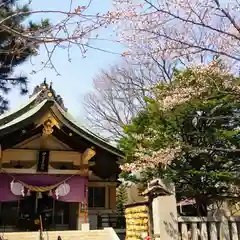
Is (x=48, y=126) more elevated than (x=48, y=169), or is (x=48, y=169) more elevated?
(x=48, y=126)

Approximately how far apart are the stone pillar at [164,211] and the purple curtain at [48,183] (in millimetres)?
6954

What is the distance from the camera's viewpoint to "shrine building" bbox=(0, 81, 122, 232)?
1233 centimetres

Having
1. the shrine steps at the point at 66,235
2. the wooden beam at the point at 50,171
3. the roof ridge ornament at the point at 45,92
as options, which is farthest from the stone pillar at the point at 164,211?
the roof ridge ornament at the point at 45,92

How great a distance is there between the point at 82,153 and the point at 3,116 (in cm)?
428

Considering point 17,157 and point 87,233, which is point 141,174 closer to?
point 87,233

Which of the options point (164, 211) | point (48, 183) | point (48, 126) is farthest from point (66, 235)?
point (164, 211)

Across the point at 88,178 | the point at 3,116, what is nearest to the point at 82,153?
the point at 88,178

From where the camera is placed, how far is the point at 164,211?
593 centimetres

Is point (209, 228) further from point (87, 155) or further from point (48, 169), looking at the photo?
point (48, 169)

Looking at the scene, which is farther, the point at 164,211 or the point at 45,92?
the point at 45,92

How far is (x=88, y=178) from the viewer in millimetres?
13781

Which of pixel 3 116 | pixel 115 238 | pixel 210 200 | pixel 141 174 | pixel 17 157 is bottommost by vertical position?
pixel 115 238

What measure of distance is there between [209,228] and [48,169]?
26.1 ft

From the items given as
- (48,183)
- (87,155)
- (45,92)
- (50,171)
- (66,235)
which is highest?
(45,92)
